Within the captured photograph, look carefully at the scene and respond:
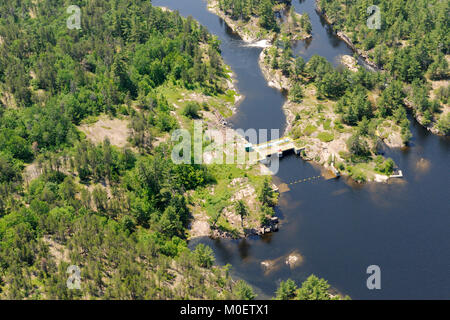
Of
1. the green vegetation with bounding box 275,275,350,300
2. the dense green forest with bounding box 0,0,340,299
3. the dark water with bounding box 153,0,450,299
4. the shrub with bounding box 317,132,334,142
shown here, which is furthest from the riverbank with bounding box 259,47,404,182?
the green vegetation with bounding box 275,275,350,300

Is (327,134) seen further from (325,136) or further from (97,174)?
(97,174)

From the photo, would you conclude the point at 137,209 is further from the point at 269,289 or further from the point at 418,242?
the point at 418,242

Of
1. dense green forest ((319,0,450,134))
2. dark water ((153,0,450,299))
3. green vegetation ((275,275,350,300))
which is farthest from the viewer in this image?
dense green forest ((319,0,450,134))

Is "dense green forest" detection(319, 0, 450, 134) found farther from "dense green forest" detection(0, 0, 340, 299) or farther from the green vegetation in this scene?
the green vegetation

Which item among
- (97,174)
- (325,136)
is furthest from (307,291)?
(97,174)

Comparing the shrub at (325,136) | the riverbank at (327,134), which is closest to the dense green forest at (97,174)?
the riverbank at (327,134)

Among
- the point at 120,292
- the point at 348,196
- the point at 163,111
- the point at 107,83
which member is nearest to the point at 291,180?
the point at 348,196
